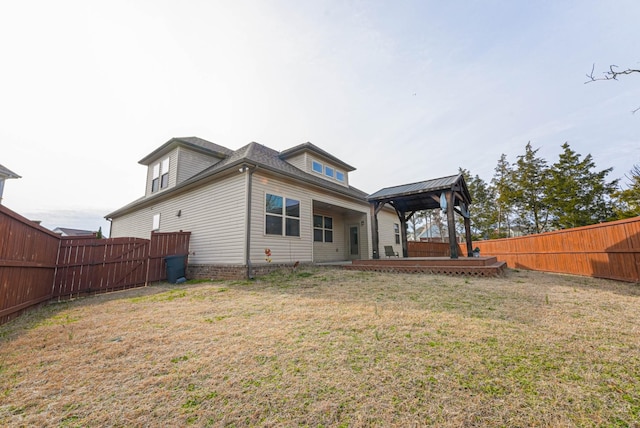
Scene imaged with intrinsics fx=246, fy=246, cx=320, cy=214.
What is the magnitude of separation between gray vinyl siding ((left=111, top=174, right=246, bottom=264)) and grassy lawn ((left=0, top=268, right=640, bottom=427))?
13.0 ft

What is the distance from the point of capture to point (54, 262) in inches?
245

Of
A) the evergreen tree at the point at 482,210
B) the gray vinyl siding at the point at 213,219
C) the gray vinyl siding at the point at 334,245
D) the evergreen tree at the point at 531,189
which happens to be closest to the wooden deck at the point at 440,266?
the gray vinyl siding at the point at 334,245

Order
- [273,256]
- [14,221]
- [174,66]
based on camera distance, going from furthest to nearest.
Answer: [273,256] → [174,66] → [14,221]

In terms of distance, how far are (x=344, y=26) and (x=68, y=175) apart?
19.7 meters

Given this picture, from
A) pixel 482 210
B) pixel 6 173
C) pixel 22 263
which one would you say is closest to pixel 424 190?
pixel 22 263

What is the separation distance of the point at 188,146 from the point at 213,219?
17.4 ft

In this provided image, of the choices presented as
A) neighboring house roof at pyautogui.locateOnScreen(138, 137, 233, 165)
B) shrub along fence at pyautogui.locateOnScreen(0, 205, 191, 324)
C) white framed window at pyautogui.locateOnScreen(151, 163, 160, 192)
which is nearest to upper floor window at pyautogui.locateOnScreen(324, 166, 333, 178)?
neighboring house roof at pyautogui.locateOnScreen(138, 137, 233, 165)

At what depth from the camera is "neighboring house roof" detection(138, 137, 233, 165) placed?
39.7 ft

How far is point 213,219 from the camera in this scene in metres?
9.16

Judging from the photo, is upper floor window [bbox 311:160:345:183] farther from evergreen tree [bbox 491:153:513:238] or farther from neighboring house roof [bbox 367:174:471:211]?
evergreen tree [bbox 491:153:513:238]

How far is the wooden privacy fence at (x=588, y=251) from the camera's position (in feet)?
23.7

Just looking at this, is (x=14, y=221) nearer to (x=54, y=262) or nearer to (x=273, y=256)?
(x=54, y=262)

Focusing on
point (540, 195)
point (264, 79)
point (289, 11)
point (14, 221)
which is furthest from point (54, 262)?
point (540, 195)

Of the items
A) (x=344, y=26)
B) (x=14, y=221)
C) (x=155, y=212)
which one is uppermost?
(x=344, y=26)
